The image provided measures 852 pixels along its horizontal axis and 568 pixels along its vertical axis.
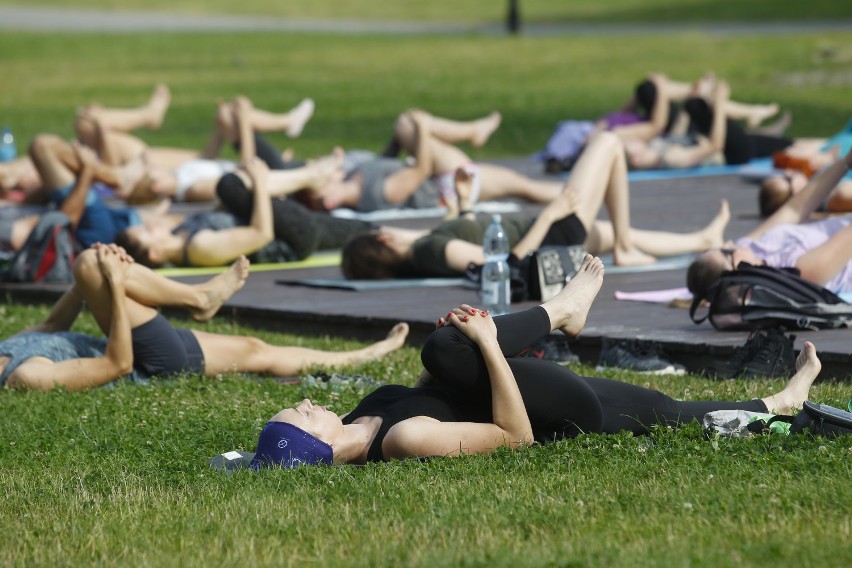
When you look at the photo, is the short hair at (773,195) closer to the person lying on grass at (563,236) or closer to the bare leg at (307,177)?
the person lying on grass at (563,236)

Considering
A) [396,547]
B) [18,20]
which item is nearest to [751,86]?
[396,547]

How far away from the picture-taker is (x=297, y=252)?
11.7 m

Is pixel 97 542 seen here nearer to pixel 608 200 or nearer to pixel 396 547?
pixel 396 547

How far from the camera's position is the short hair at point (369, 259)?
1025 centimetres

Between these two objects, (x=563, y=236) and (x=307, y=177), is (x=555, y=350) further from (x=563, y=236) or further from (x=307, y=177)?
(x=307, y=177)

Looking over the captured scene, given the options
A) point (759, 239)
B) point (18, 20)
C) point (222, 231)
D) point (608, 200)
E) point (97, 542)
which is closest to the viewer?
point (97, 542)

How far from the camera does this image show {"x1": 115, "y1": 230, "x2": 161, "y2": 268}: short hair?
10.8 metres

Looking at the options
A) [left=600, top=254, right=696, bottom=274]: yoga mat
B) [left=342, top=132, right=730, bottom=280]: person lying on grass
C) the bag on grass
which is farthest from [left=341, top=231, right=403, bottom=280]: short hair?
the bag on grass

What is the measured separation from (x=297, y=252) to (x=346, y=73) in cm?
2118

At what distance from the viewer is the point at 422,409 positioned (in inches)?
227

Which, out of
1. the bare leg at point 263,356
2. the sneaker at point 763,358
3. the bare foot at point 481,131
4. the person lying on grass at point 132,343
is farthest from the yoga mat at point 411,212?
the sneaker at point 763,358

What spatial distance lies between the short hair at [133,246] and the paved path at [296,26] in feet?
93.9

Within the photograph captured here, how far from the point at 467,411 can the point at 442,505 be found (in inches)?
29.7

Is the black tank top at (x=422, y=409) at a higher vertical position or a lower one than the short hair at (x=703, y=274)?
higher
